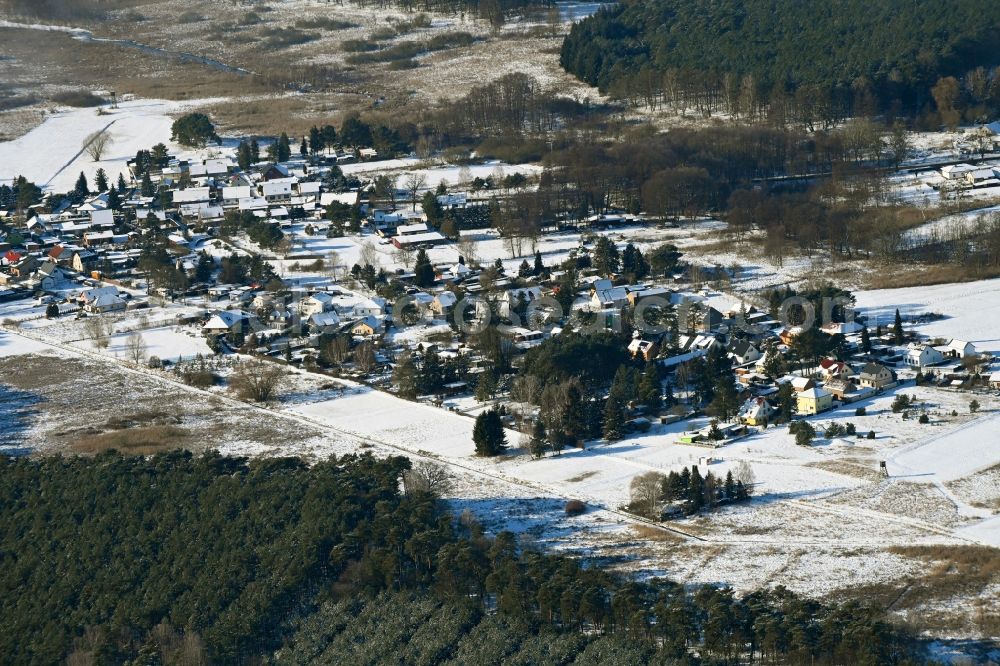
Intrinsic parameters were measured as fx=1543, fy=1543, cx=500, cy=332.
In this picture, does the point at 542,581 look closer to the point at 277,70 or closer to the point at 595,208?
the point at 595,208

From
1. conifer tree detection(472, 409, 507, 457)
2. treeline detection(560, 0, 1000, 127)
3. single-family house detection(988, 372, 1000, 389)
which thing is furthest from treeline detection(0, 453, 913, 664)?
treeline detection(560, 0, 1000, 127)

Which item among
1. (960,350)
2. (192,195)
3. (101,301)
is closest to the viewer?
(960,350)

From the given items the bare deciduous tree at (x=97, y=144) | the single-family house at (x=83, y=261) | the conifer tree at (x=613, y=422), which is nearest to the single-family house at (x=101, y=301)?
the single-family house at (x=83, y=261)

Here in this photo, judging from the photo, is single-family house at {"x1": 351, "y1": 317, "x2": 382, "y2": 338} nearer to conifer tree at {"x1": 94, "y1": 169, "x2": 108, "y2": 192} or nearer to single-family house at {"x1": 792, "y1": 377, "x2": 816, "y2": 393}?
single-family house at {"x1": 792, "y1": 377, "x2": 816, "y2": 393}

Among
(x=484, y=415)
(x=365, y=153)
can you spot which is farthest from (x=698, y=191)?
(x=484, y=415)

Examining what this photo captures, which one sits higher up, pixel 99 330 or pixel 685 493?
pixel 99 330

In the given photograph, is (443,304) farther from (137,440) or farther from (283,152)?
(283,152)

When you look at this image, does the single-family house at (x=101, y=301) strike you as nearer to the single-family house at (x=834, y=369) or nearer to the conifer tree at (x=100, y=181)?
the conifer tree at (x=100, y=181)

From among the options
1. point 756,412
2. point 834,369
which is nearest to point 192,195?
point 834,369
